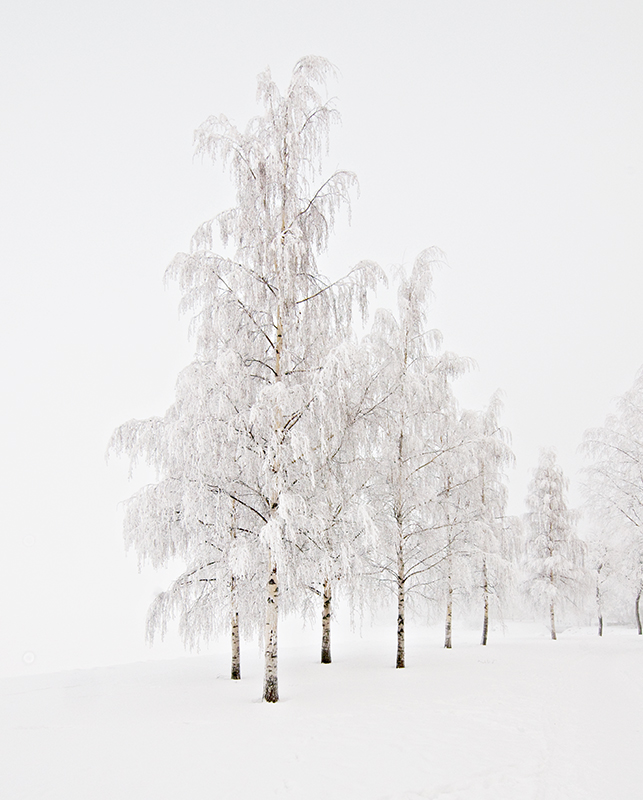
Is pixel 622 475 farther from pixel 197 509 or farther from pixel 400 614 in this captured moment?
pixel 197 509

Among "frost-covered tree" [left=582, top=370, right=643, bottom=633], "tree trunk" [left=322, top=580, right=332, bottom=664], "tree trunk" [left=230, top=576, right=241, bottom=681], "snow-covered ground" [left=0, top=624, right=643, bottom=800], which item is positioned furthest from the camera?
"frost-covered tree" [left=582, top=370, right=643, bottom=633]

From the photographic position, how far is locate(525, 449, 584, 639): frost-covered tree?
928 inches

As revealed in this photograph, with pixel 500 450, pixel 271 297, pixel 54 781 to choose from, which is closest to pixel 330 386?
pixel 271 297

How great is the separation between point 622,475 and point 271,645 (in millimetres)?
16321

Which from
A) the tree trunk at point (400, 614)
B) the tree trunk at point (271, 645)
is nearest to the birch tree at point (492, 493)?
the tree trunk at point (400, 614)

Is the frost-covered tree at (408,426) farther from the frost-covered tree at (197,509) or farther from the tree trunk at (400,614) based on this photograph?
the frost-covered tree at (197,509)

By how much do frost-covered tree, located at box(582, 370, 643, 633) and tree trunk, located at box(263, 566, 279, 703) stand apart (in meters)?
15.1

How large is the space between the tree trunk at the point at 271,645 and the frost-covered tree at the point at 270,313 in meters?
0.02

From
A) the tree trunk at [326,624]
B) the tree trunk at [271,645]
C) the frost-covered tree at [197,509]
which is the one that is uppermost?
the frost-covered tree at [197,509]

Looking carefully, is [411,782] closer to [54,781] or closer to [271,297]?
[54,781]

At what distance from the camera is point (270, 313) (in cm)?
1026

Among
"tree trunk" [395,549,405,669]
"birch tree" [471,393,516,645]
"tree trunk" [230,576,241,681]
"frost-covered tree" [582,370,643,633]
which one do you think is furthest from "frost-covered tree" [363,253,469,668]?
"frost-covered tree" [582,370,643,633]

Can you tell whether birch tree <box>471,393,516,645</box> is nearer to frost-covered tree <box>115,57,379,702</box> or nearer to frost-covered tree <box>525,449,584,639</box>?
frost-covered tree <box>525,449,584,639</box>

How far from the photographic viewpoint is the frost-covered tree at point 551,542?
2358 centimetres
